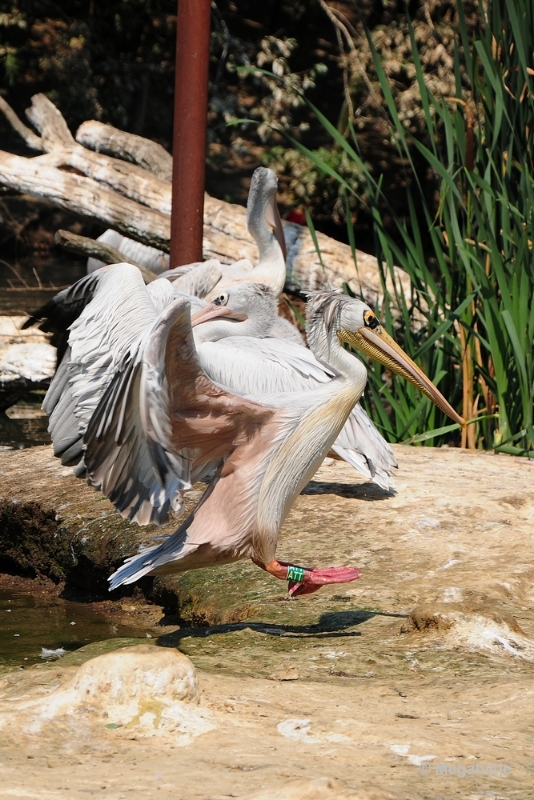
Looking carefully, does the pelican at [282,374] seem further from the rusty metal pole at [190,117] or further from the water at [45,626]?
the rusty metal pole at [190,117]

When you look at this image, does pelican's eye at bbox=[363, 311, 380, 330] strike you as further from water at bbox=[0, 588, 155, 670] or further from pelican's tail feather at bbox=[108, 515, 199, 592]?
water at bbox=[0, 588, 155, 670]

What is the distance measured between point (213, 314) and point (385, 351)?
4.71 ft

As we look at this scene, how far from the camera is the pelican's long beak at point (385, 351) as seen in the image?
3.61m

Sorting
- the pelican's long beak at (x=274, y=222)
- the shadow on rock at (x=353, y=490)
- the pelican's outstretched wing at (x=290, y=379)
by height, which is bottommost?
the shadow on rock at (x=353, y=490)

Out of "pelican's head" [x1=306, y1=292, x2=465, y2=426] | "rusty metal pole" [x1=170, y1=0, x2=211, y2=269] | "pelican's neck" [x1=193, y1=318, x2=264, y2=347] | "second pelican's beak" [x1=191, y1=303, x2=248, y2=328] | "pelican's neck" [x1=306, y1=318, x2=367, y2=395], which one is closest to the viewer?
"pelican's neck" [x1=306, y1=318, x2=367, y2=395]

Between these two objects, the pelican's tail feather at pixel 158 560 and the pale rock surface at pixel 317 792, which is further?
the pelican's tail feather at pixel 158 560

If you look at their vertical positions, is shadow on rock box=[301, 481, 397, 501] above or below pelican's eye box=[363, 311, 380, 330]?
below

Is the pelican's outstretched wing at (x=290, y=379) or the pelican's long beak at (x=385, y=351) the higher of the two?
the pelican's long beak at (x=385, y=351)

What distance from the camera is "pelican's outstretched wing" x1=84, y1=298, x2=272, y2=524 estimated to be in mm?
2934

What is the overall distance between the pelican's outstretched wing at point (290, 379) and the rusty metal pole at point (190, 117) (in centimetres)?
152

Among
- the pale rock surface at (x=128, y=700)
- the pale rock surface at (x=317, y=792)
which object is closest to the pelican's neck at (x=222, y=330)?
the pale rock surface at (x=128, y=700)

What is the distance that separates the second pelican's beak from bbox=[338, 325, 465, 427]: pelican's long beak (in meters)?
1.35

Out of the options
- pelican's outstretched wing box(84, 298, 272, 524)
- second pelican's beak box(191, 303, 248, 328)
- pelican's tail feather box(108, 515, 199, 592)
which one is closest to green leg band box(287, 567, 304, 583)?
pelican's tail feather box(108, 515, 199, 592)

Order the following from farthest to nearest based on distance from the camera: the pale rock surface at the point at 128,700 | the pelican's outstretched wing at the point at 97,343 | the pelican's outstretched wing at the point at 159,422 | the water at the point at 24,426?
the water at the point at 24,426 → the pelican's outstretched wing at the point at 97,343 → the pelican's outstretched wing at the point at 159,422 → the pale rock surface at the point at 128,700
